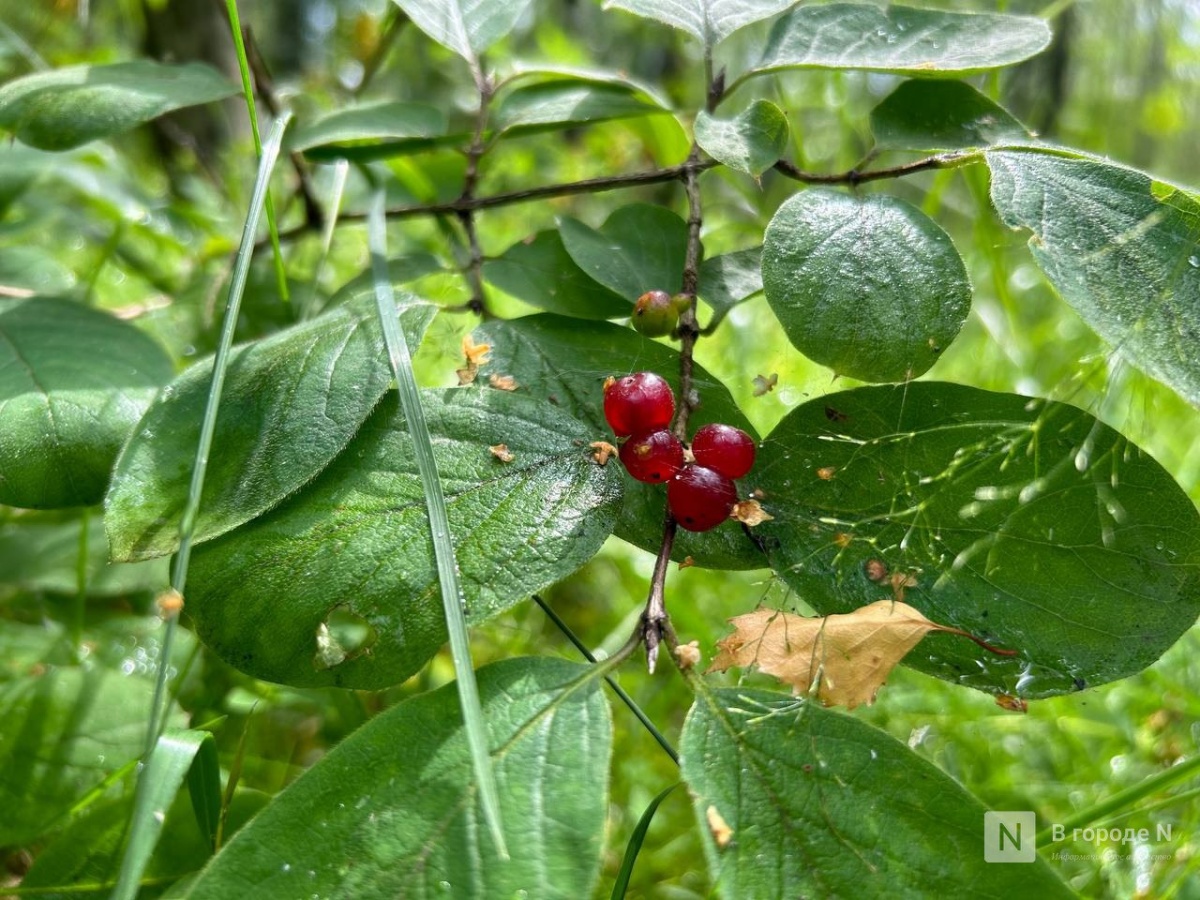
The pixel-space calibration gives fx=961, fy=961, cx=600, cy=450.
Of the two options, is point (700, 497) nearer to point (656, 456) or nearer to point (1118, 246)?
point (656, 456)

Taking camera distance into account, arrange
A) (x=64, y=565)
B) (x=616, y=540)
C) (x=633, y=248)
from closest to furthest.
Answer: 1. (x=633, y=248)
2. (x=64, y=565)
3. (x=616, y=540)

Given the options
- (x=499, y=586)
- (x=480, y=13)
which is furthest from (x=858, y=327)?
(x=480, y=13)

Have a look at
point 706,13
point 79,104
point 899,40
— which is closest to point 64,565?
point 79,104

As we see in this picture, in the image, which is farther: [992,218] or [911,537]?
[992,218]

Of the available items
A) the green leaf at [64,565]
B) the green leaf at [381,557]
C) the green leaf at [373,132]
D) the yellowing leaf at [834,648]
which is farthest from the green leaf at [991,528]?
the green leaf at [64,565]

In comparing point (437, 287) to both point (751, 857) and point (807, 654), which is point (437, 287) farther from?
point (751, 857)

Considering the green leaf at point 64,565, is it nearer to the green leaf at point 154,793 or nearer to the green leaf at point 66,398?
the green leaf at point 66,398
